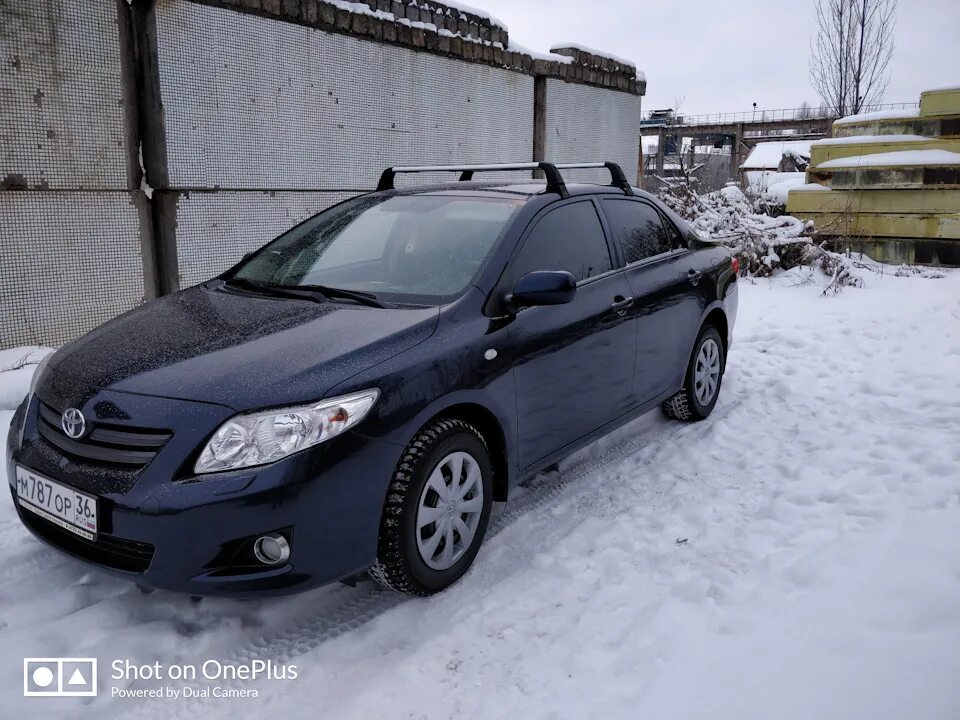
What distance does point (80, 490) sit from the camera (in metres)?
2.57

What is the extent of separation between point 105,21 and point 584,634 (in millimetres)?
5035

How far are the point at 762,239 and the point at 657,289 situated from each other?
253 inches

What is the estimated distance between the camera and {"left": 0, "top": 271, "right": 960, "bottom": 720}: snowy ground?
2.39 m

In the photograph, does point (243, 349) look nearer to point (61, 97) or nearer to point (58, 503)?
point (58, 503)

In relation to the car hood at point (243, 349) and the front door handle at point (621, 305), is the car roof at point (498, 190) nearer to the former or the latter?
the front door handle at point (621, 305)

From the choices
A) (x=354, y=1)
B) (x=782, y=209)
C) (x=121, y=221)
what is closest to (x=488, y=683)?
(x=121, y=221)

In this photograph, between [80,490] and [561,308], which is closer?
[80,490]

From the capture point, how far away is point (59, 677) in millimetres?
2477

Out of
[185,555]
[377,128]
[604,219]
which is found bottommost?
[185,555]

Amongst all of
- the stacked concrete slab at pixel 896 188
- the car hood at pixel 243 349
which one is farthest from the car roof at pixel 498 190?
the stacked concrete slab at pixel 896 188

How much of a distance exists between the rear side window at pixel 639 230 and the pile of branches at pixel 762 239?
17.6 ft

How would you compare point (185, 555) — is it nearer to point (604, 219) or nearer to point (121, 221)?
point (604, 219)

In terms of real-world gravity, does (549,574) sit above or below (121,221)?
below

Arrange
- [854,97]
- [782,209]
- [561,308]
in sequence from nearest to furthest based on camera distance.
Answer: [561,308], [782,209], [854,97]
